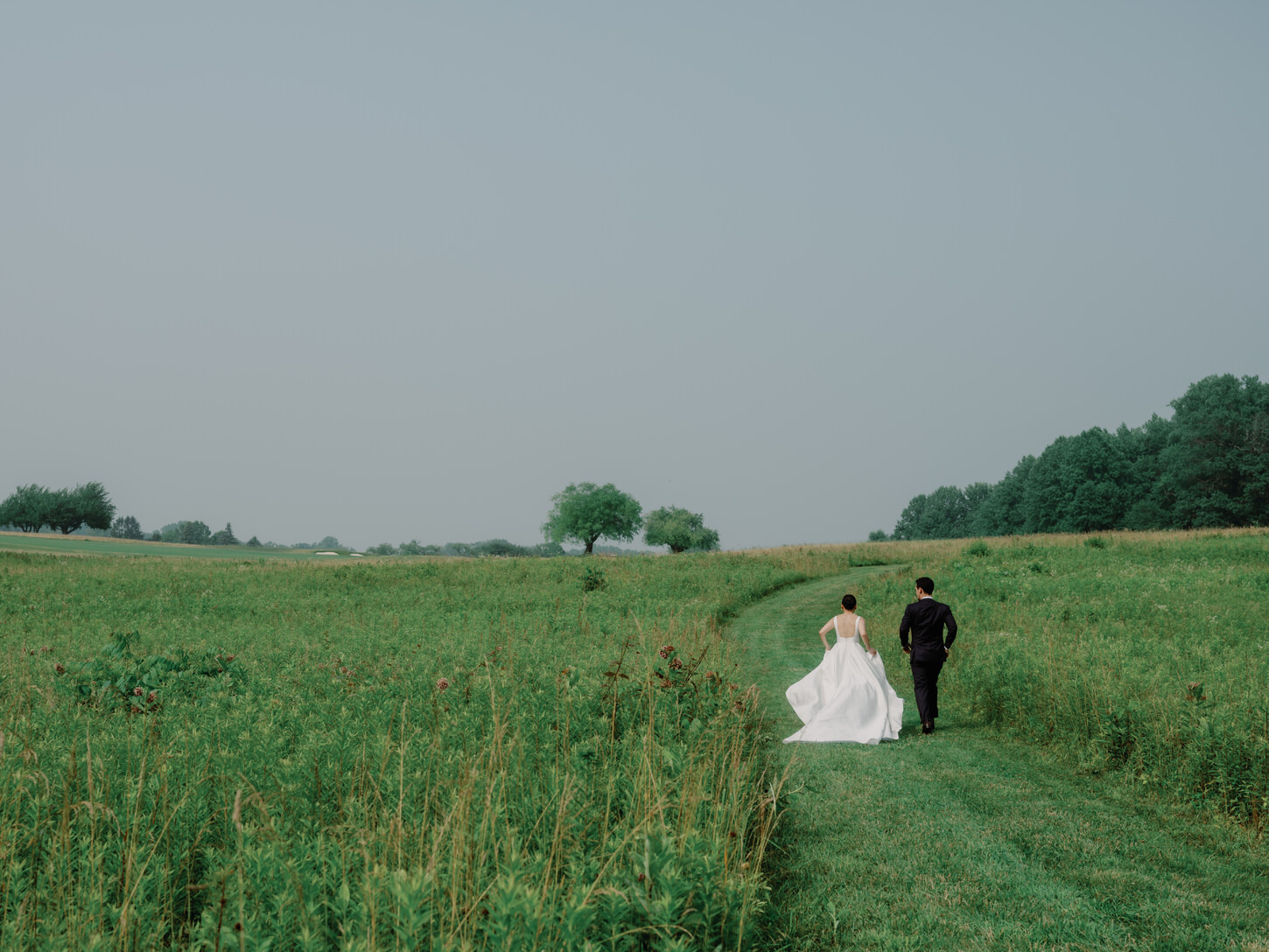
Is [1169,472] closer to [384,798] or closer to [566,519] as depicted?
[566,519]

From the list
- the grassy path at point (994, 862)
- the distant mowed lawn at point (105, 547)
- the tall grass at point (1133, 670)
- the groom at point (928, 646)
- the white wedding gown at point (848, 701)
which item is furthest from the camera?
the distant mowed lawn at point (105, 547)

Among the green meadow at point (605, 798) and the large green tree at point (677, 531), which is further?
the large green tree at point (677, 531)

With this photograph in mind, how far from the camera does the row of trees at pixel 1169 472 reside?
71312 millimetres

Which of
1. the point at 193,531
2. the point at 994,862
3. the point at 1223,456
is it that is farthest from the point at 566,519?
the point at 193,531

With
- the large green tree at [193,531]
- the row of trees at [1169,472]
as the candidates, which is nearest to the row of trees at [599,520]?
the row of trees at [1169,472]

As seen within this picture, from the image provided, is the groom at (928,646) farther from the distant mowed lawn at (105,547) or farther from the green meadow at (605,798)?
the distant mowed lawn at (105,547)

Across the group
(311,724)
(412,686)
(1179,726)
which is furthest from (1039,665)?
(311,724)

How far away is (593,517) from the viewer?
95.3m

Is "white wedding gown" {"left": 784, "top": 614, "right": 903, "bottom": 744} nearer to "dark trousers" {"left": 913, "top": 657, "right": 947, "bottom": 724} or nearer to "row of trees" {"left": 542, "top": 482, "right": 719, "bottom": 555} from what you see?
"dark trousers" {"left": 913, "top": 657, "right": 947, "bottom": 724}

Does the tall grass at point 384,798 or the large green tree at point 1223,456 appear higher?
the large green tree at point 1223,456

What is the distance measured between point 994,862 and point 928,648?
5429 millimetres

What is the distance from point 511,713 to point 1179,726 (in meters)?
7.36

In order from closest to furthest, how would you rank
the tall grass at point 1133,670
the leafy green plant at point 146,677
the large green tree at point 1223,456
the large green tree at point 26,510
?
1. the tall grass at point 1133,670
2. the leafy green plant at point 146,677
3. the large green tree at point 1223,456
4. the large green tree at point 26,510

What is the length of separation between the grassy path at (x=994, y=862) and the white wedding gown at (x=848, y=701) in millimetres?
698
